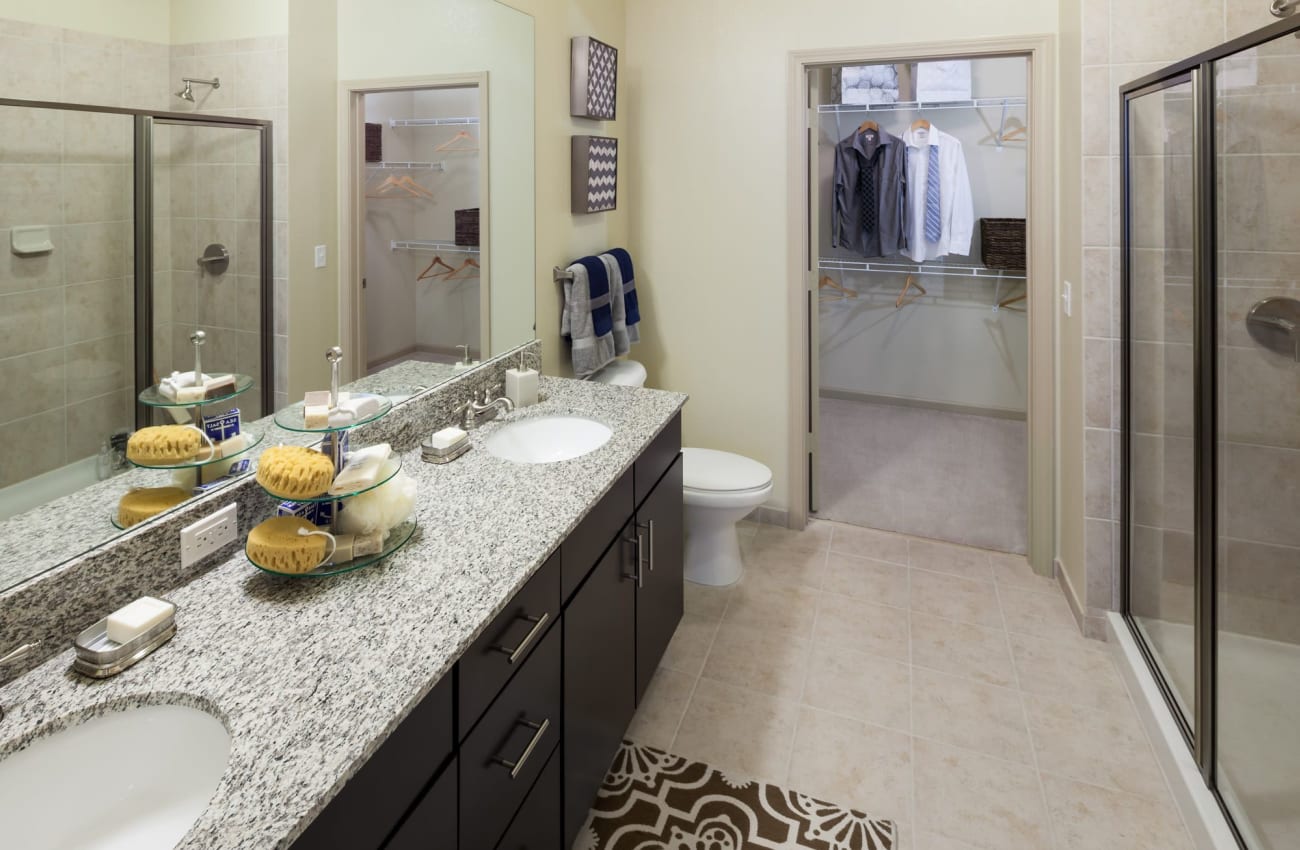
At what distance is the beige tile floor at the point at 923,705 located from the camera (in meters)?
1.75

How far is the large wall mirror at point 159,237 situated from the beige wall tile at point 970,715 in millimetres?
1700

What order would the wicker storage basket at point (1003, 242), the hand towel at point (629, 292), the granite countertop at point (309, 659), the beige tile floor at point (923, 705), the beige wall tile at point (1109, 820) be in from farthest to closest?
the wicker storage basket at point (1003, 242), the hand towel at point (629, 292), the beige tile floor at point (923, 705), the beige wall tile at point (1109, 820), the granite countertop at point (309, 659)

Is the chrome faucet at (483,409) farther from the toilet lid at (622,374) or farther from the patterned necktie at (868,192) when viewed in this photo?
the patterned necktie at (868,192)

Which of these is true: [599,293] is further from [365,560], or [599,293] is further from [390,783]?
[390,783]

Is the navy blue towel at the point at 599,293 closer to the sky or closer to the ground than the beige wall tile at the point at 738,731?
closer to the sky

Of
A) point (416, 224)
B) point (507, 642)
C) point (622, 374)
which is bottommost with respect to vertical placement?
point (507, 642)

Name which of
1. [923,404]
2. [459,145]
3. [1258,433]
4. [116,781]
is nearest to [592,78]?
[459,145]

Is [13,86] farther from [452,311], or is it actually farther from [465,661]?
[452,311]

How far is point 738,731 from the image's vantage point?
2.02 m

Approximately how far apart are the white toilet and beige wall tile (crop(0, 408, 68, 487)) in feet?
6.22

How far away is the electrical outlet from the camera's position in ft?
3.81

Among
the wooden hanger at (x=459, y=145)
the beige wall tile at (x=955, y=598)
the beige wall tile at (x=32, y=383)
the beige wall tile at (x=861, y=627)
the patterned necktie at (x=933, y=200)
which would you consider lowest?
the beige wall tile at (x=861, y=627)

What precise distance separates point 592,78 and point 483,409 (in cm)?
146

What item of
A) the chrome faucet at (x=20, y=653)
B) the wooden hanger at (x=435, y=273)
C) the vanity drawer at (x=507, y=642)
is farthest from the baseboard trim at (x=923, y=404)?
the chrome faucet at (x=20, y=653)
